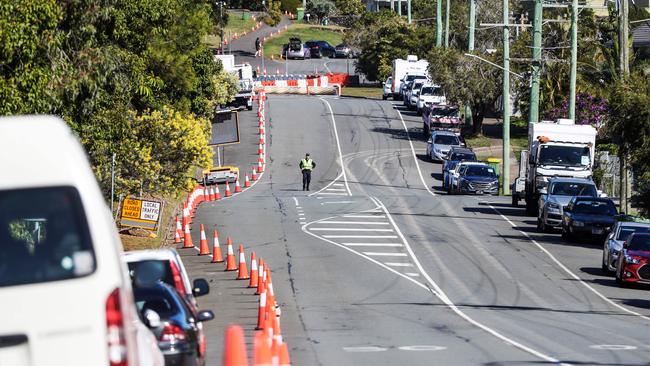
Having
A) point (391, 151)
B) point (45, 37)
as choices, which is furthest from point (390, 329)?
point (391, 151)

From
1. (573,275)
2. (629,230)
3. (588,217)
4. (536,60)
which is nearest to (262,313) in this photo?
(573,275)

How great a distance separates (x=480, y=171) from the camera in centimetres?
5416

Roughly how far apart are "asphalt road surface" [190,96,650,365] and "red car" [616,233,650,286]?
33cm

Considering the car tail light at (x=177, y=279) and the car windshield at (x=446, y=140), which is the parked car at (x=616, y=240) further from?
the car windshield at (x=446, y=140)

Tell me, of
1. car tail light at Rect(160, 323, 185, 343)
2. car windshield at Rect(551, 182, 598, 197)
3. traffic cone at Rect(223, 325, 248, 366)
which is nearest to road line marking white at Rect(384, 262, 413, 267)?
car windshield at Rect(551, 182, 598, 197)

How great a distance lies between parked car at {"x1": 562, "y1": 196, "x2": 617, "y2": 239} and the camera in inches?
1532

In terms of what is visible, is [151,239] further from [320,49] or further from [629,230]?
[320,49]

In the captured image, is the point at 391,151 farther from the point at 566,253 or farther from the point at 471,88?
the point at 566,253

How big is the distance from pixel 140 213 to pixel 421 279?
7.56 m

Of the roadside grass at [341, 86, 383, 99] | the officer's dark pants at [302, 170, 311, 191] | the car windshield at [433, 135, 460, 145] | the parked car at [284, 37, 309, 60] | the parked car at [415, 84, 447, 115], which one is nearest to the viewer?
the officer's dark pants at [302, 170, 311, 191]

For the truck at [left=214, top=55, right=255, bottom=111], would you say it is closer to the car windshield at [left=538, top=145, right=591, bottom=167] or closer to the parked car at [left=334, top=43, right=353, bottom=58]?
the parked car at [left=334, top=43, right=353, bottom=58]

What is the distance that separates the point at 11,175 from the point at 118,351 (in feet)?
3.84

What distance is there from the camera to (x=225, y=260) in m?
33.4

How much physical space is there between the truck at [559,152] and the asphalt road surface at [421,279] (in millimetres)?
1699
